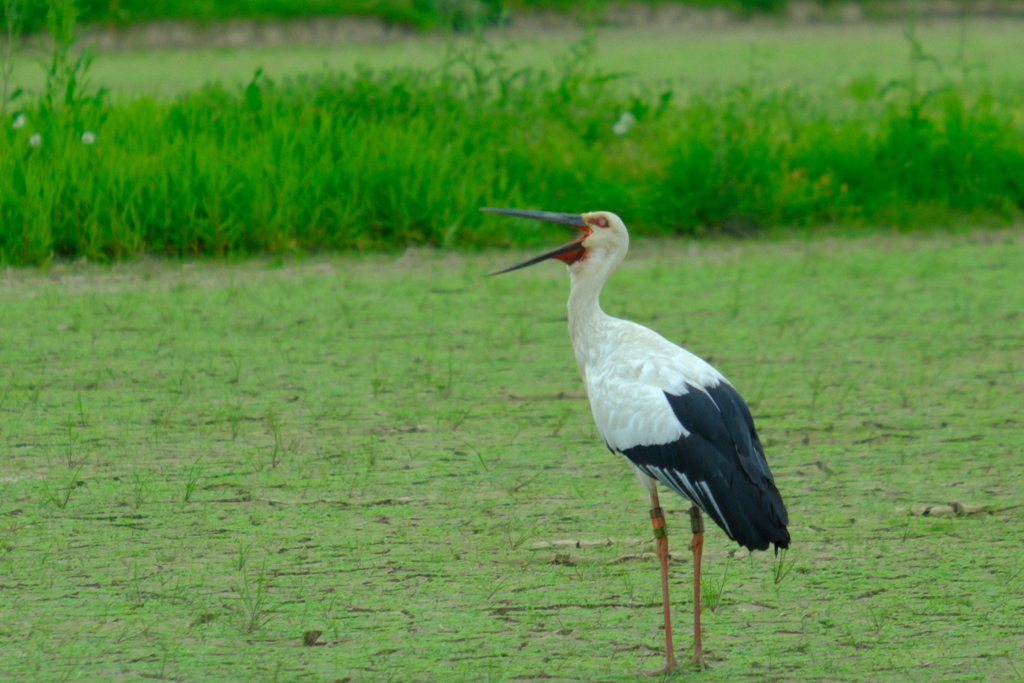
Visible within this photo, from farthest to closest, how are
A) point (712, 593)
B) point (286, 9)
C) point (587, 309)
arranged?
point (286, 9)
point (587, 309)
point (712, 593)

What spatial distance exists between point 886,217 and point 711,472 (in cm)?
481

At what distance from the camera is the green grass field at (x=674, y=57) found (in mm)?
10516

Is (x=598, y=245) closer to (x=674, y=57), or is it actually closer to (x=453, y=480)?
(x=453, y=480)

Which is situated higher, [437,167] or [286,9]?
[286,9]

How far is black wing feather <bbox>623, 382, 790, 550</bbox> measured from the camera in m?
2.41

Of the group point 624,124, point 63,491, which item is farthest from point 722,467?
point 624,124

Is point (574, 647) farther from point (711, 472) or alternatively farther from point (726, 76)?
point (726, 76)

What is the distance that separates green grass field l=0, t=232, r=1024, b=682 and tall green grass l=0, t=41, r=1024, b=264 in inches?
11.7

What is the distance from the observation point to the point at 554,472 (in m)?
3.54

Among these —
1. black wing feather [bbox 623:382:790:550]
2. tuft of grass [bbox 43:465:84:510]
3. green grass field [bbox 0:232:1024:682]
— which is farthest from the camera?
tuft of grass [bbox 43:465:84:510]

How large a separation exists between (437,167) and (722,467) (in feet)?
13.3

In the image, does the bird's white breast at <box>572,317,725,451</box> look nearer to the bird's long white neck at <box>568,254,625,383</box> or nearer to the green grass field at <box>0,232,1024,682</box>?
the bird's long white neck at <box>568,254,625,383</box>

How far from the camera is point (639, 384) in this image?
273cm

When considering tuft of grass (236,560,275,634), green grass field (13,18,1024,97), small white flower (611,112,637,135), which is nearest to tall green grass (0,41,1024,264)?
small white flower (611,112,637,135)
